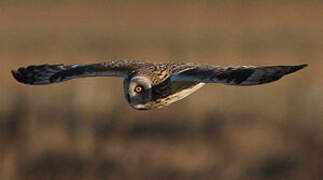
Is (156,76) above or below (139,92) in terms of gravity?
above

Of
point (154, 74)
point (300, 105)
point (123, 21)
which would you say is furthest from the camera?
point (123, 21)

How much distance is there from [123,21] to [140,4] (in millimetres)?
791

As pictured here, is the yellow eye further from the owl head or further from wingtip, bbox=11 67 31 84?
wingtip, bbox=11 67 31 84

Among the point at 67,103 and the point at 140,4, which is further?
the point at 140,4

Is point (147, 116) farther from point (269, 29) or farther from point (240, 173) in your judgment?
point (269, 29)

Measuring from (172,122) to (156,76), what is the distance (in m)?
3.30

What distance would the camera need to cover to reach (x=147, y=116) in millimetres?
12578

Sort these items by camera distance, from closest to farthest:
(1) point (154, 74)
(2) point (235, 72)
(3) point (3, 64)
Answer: (2) point (235, 72)
(1) point (154, 74)
(3) point (3, 64)

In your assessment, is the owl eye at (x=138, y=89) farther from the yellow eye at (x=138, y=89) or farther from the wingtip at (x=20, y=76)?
the wingtip at (x=20, y=76)

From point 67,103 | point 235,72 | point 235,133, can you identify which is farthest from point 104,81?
point 235,72

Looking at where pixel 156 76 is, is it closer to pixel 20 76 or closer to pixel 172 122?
pixel 20 76

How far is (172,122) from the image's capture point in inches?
489

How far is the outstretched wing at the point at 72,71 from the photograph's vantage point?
932 cm

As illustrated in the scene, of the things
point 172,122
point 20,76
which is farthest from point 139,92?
point 172,122
